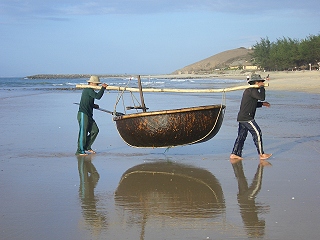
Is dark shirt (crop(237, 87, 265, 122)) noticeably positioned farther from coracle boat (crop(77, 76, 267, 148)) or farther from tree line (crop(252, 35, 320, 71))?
tree line (crop(252, 35, 320, 71))

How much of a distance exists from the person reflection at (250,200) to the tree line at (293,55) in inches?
2456

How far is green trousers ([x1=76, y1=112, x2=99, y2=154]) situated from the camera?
926 centimetres

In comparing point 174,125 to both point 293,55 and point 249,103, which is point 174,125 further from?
point 293,55

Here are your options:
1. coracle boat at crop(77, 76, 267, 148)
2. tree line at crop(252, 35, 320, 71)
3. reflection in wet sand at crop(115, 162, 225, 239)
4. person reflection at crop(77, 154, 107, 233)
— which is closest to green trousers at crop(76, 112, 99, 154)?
person reflection at crop(77, 154, 107, 233)

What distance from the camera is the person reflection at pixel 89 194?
5.13 metres

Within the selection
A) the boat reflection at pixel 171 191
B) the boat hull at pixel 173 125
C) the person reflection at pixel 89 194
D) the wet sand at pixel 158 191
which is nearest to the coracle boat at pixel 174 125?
the boat hull at pixel 173 125

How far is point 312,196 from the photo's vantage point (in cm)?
606

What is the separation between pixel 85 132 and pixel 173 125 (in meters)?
1.80

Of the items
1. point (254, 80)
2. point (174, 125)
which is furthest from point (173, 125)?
point (254, 80)

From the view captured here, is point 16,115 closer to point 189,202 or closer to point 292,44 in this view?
point 189,202

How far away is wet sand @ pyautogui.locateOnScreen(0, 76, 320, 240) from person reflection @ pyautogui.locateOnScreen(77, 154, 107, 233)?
0.01 meters

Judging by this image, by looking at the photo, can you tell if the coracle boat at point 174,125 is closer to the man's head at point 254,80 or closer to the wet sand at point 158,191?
the man's head at point 254,80

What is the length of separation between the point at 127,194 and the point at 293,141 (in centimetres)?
519

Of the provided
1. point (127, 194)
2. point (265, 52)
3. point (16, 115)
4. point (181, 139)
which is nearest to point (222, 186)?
point (127, 194)
